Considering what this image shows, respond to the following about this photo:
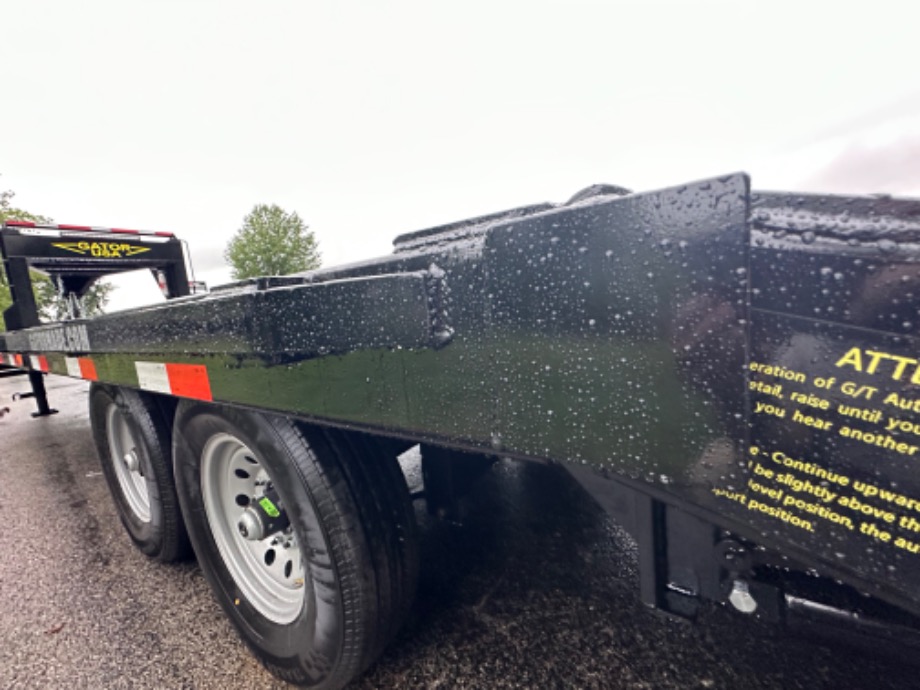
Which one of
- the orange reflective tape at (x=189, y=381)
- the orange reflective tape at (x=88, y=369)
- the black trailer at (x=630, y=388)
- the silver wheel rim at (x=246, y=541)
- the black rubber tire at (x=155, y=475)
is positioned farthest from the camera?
the orange reflective tape at (x=88, y=369)

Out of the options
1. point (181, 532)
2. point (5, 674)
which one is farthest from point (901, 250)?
point (5, 674)

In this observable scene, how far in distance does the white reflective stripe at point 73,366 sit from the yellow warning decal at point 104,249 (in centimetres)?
317

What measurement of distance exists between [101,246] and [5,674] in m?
5.07

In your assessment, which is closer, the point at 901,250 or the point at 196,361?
the point at 901,250

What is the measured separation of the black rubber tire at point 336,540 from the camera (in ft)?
4.63

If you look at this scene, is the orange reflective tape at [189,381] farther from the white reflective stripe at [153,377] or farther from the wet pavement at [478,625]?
the wet pavement at [478,625]

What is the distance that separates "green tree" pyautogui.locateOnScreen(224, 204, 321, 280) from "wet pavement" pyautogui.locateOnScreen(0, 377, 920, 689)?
34.9m

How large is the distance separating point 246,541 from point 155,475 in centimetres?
69

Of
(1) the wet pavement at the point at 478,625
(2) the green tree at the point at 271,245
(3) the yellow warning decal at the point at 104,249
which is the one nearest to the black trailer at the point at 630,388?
(1) the wet pavement at the point at 478,625

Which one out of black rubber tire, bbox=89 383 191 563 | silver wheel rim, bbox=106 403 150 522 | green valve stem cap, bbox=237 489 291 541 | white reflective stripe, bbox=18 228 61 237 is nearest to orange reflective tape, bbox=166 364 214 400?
green valve stem cap, bbox=237 489 291 541

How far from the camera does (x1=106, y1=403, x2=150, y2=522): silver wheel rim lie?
2752 millimetres

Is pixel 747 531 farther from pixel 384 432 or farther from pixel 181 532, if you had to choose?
pixel 181 532

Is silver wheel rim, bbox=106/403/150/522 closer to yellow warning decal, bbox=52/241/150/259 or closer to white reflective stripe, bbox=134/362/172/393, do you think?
white reflective stripe, bbox=134/362/172/393

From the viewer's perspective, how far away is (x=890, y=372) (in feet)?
2.02
